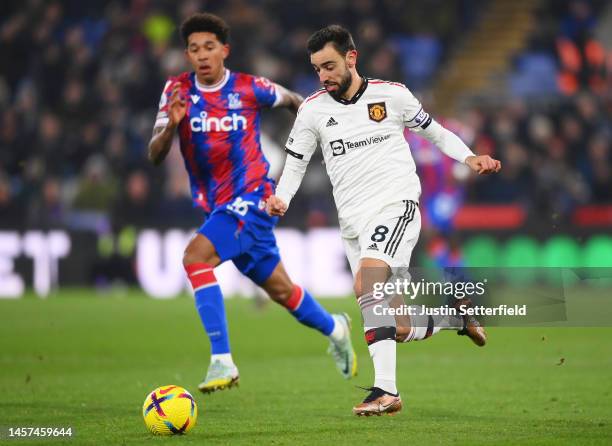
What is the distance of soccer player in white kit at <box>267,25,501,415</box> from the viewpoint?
703 centimetres

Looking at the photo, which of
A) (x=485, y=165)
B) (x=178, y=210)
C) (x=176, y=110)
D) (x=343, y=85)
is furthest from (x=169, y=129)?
(x=178, y=210)

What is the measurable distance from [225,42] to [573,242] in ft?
37.3

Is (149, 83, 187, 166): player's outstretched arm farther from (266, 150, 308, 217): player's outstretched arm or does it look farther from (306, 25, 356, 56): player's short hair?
(306, 25, 356, 56): player's short hair

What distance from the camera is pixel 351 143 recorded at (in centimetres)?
721

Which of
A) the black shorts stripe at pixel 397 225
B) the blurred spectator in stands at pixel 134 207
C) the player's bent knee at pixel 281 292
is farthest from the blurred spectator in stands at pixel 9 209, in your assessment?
the black shorts stripe at pixel 397 225

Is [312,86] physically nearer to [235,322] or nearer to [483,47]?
[483,47]

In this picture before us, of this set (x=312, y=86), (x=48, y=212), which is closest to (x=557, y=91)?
(x=312, y=86)

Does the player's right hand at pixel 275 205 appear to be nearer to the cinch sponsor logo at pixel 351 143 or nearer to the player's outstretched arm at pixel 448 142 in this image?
the cinch sponsor logo at pixel 351 143

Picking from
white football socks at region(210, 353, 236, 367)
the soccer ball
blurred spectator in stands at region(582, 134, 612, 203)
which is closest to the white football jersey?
white football socks at region(210, 353, 236, 367)

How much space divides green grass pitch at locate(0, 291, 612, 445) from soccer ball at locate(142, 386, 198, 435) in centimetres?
11

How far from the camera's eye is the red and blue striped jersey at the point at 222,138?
848 centimetres

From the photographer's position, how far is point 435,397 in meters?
8.12

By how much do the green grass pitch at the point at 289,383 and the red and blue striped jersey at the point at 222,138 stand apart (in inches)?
56.8

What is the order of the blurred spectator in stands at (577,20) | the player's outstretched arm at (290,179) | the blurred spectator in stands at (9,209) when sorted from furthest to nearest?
the blurred spectator in stands at (577,20), the blurred spectator in stands at (9,209), the player's outstretched arm at (290,179)
